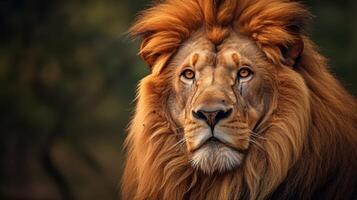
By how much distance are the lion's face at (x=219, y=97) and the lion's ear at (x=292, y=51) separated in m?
0.10

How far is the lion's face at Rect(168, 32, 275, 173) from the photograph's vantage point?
4773mm

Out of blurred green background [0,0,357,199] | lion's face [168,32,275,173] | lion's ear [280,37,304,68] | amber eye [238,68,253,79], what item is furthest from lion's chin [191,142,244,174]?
blurred green background [0,0,357,199]

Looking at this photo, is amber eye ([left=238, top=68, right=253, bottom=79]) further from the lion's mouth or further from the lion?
the lion's mouth

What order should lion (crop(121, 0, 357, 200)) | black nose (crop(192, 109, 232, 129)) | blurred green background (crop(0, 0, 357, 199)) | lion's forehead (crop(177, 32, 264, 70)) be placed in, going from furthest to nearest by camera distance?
1. blurred green background (crop(0, 0, 357, 199))
2. lion's forehead (crop(177, 32, 264, 70))
3. lion (crop(121, 0, 357, 200))
4. black nose (crop(192, 109, 232, 129))

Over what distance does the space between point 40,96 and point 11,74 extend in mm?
499

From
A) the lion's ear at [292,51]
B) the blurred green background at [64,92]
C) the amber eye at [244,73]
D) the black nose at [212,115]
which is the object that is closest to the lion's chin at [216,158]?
the black nose at [212,115]

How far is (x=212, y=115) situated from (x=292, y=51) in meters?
0.62

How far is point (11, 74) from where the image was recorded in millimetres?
13258

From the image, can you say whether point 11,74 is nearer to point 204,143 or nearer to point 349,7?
point 349,7

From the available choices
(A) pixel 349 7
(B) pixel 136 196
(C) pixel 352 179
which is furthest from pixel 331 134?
(A) pixel 349 7

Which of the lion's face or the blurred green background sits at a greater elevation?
the lion's face

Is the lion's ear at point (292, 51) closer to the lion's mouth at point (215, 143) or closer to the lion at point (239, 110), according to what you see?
the lion at point (239, 110)

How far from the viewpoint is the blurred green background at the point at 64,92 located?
511 inches

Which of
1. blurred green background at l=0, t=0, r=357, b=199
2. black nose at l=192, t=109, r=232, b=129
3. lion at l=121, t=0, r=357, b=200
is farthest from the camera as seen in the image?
blurred green background at l=0, t=0, r=357, b=199
